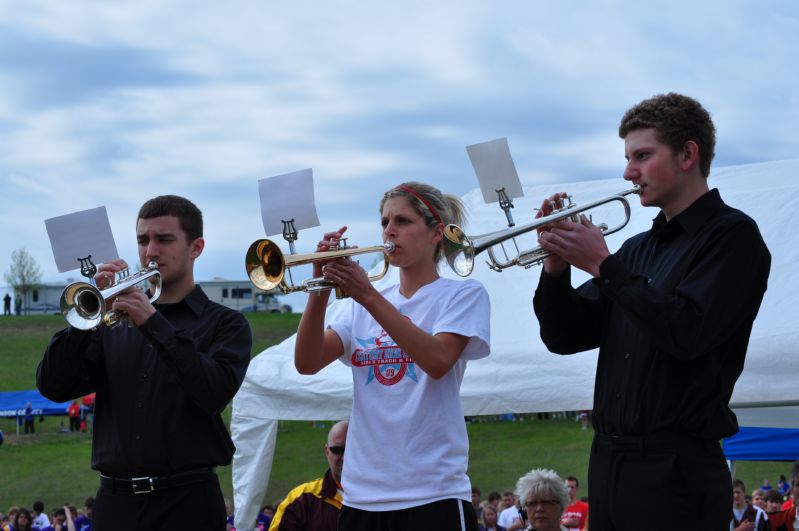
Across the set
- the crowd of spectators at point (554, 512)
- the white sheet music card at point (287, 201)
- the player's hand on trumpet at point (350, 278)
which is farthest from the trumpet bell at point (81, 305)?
the crowd of spectators at point (554, 512)

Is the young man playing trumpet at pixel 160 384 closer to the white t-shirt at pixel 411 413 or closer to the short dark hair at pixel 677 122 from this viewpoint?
the white t-shirt at pixel 411 413

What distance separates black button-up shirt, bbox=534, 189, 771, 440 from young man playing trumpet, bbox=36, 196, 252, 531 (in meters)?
1.62

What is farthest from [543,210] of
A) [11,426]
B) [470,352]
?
[11,426]

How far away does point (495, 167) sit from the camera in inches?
166

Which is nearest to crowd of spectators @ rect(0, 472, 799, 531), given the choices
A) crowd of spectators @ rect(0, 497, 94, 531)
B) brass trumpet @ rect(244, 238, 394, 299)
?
crowd of spectators @ rect(0, 497, 94, 531)

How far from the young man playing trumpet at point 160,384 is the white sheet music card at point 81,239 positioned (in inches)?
5.9

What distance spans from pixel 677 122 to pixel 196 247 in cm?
226

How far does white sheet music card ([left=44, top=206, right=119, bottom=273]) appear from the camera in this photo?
174 inches

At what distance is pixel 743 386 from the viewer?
7848mm

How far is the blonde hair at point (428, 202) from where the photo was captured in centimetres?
420

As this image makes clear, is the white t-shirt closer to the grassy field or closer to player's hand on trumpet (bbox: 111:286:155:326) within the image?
player's hand on trumpet (bbox: 111:286:155:326)

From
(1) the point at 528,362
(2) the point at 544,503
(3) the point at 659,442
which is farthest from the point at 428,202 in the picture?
(1) the point at 528,362

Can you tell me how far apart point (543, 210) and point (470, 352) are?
0.63 m

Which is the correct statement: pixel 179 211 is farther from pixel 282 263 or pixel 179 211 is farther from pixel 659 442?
pixel 659 442
